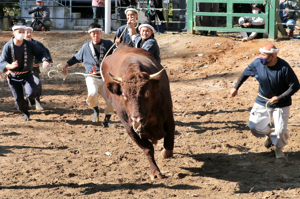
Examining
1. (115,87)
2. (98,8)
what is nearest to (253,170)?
(115,87)

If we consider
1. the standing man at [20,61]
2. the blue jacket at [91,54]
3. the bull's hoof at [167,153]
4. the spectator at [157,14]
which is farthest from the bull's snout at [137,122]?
the spectator at [157,14]

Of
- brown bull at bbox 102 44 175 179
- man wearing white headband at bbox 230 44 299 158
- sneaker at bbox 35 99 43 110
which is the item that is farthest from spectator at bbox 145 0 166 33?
man wearing white headband at bbox 230 44 299 158

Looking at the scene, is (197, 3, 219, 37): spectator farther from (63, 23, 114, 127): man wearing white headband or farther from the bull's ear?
the bull's ear

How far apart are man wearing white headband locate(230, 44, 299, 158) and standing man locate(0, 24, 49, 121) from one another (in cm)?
440

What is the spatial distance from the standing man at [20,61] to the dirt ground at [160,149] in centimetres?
72

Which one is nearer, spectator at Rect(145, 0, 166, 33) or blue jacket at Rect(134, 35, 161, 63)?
blue jacket at Rect(134, 35, 161, 63)

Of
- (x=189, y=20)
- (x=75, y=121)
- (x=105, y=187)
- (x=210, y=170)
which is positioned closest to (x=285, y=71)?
(x=210, y=170)

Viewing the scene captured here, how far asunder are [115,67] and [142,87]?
1364 mm

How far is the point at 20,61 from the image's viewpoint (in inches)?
358

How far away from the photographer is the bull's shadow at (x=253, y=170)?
5.91 m

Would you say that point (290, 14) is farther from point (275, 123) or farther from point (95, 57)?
point (275, 123)

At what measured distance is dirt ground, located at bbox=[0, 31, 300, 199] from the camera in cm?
594

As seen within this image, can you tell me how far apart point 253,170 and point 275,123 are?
0.83 meters

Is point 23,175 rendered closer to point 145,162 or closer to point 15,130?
point 145,162
